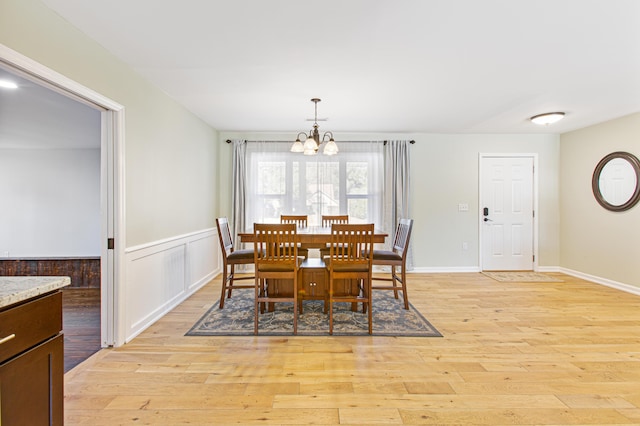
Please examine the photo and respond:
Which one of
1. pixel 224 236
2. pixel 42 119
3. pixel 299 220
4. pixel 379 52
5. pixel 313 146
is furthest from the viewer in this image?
pixel 299 220

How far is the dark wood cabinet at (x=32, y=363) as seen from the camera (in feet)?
3.01

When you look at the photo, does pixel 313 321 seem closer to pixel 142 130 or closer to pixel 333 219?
pixel 333 219

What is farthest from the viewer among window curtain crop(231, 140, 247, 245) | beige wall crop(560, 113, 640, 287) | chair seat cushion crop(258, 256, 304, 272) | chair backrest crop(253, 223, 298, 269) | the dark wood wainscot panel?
window curtain crop(231, 140, 247, 245)

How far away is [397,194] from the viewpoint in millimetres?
4863

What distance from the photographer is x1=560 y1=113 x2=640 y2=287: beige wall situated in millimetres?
3934

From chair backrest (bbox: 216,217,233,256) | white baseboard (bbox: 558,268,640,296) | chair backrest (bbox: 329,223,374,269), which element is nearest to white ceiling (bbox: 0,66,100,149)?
chair backrest (bbox: 216,217,233,256)

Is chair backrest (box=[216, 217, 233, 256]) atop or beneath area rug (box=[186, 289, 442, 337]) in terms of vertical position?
atop

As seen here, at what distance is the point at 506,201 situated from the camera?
5023mm

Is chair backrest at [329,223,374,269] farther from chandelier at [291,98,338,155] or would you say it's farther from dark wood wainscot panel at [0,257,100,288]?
dark wood wainscot panel at [0,257,100,288]

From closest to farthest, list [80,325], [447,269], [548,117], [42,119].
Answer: [80,325] → [42,119] → [548,117] → [447,269]

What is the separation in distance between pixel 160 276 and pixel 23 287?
6.84 feet

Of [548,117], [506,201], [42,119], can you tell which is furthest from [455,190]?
[42,119]

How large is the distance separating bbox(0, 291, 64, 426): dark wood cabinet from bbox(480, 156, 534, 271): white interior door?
18.0 feet

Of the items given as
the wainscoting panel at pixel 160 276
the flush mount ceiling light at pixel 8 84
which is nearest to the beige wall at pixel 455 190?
the wainscoting panel at pixel 160 276
